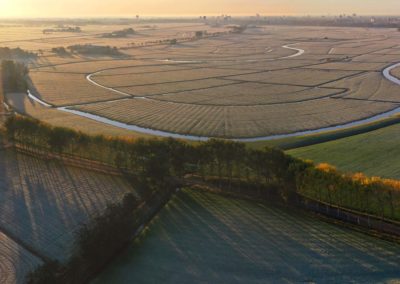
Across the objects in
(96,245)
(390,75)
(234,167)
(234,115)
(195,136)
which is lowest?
(96,245)

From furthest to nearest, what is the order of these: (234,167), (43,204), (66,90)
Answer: (66,90), (234,167), (43,204)

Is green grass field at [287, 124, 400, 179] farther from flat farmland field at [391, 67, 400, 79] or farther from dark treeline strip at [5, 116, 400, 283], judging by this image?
flat farmland field at [391, 67, 400, 79]

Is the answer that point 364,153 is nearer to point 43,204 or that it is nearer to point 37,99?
point 43,204

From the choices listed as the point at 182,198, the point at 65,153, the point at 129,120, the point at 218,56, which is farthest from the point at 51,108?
the point at 218,56

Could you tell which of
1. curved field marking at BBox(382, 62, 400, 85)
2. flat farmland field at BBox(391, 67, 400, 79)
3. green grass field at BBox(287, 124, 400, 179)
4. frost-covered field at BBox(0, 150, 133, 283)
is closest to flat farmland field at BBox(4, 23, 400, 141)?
curved field marking at BBox(382, 62, 400, 85)

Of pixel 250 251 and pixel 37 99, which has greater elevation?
pixel 37 99

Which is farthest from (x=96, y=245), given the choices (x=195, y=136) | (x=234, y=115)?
(x=234, y=115)
